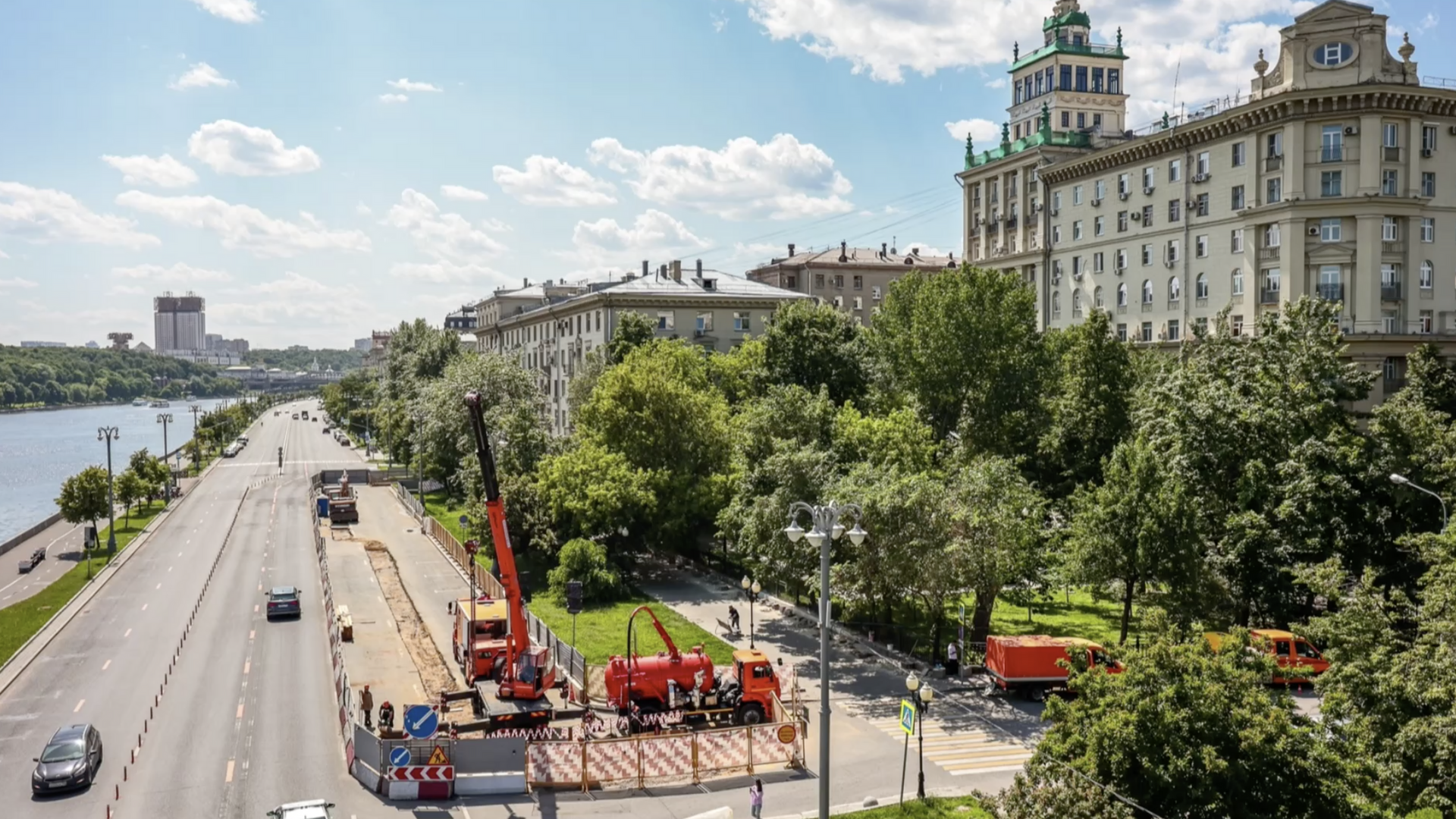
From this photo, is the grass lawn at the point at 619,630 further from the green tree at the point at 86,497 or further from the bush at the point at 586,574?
the green tree at the point at 86,497

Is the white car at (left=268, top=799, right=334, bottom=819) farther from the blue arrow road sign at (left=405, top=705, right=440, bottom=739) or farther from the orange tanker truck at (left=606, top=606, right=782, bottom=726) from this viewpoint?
the orange tanker truck at (left=606, top=606, right=782, bottom=726)

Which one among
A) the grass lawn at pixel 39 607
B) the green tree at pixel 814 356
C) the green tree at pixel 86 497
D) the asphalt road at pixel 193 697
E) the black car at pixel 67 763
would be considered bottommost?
the grass lawn at pixel 39 607

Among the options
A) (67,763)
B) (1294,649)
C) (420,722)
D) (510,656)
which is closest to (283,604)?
(510,656)

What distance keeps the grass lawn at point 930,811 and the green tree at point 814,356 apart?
41252 millimetres

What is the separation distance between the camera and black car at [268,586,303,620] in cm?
4903

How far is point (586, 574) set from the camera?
168ft

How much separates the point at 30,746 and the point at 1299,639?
134 ft

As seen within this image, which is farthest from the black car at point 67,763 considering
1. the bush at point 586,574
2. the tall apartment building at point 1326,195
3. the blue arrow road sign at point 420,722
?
the tall apartment building at point 1326,195

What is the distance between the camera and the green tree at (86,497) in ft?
238

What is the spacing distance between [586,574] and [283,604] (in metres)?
13.7

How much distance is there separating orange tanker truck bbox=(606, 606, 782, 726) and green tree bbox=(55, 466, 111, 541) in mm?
54951

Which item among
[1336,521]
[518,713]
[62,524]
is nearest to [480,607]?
[518,713]

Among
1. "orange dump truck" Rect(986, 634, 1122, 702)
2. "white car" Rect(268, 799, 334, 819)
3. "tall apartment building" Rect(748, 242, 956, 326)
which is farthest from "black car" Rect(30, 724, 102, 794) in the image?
"tall apartment building" Rect(748, 242, 956, 326)

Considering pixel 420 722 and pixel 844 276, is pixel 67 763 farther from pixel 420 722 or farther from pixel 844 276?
pixel 844 276
